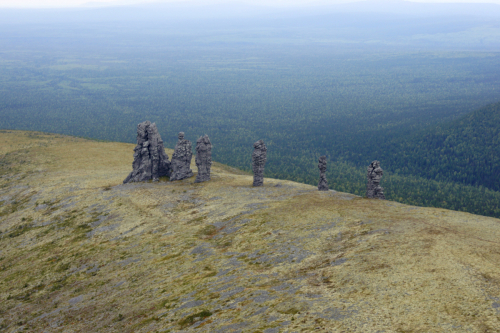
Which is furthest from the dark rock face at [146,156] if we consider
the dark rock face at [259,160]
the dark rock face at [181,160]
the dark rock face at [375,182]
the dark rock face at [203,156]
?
the dark rock face at [375,182]

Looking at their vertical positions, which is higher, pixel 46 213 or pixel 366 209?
pixel 366 209

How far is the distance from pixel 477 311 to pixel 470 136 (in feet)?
611

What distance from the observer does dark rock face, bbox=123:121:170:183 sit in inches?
2940

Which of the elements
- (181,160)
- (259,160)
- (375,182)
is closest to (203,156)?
(181,160)

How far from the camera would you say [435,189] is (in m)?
136

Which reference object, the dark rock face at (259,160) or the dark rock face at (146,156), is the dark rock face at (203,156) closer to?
the dark rock face at (146,156)

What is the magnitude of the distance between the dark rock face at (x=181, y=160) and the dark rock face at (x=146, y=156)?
325 cm

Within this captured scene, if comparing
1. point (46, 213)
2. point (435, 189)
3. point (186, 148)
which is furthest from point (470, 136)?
point (46, 213)

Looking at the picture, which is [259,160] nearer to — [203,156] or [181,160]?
[203,156]

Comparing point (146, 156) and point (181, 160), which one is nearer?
point (181, 160)

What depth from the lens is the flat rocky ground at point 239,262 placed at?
91.3ft

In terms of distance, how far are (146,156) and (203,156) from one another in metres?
11.5

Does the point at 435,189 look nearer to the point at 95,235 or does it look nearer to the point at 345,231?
the point at 345,231

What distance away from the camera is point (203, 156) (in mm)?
71375
